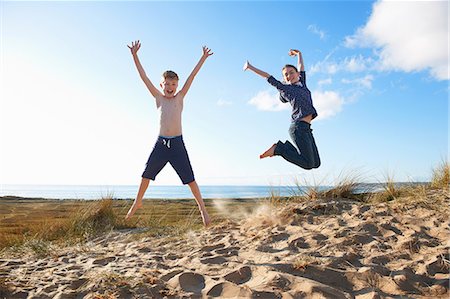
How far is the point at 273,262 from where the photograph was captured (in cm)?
358

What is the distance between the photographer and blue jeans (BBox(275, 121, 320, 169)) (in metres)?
4.80

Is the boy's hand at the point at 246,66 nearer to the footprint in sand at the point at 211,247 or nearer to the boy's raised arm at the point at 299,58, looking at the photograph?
the boy's raised arm at the point at 299,58

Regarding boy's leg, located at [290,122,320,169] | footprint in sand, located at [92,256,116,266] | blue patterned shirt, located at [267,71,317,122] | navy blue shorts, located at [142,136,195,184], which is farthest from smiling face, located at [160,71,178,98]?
footprint in sand, located at [92,256,116,266]

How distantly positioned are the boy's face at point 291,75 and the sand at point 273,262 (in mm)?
2043

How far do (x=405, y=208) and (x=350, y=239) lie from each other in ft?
5.76

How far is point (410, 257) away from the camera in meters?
3.65

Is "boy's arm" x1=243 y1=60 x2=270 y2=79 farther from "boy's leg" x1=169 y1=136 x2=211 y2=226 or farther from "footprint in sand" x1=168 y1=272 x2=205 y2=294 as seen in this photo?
"footprint in sand" x1=168 y1=272 x2=205 y2=294

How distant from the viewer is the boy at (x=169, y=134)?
15.0 feet

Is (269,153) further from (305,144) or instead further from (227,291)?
(227,291)

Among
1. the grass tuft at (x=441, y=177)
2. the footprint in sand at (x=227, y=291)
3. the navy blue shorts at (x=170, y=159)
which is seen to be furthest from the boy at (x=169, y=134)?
the grass tuft at (x=441, y=177)

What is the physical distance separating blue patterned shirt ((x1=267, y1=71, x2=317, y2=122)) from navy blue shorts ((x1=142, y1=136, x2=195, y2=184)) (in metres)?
1.61

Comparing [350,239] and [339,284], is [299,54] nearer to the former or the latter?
[350,239]

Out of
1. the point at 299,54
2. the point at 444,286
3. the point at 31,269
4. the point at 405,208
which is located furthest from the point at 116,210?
the point at 444,286

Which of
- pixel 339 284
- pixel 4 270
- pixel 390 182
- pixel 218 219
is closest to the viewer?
pixel 339 284
